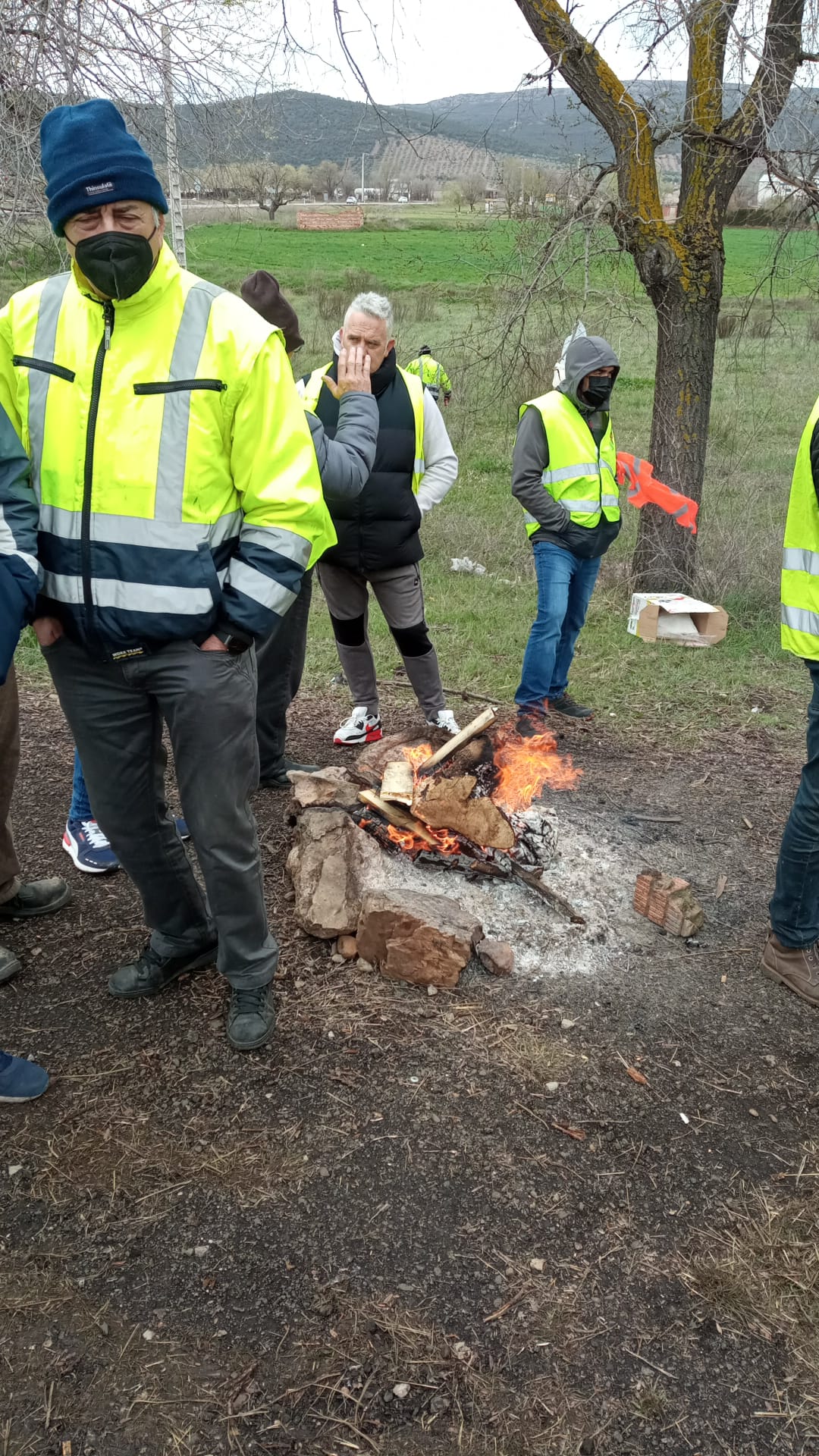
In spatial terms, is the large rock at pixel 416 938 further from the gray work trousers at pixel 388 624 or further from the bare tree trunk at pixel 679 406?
the bare tree trunk at pixel 679 406

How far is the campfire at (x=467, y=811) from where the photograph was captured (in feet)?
12.7

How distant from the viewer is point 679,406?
7.23 meters

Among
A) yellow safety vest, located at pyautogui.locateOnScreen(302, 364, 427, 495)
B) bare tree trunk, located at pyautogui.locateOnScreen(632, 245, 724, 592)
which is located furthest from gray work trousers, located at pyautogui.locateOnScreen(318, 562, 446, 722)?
bare tree trunk, located at pyautogui.locateOnScreen(632, 245, 724, 592)

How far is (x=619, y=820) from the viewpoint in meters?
4.52

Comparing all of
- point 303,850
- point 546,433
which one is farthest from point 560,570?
point 303,850

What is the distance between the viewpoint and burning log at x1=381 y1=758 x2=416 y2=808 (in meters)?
3.96

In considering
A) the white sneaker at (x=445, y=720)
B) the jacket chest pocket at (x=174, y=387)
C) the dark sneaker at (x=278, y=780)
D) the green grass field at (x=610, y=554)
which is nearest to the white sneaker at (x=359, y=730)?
the white sneaker at (x=445, y=720)

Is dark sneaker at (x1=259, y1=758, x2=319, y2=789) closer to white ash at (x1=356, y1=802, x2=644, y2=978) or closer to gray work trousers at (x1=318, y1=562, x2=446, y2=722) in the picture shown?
gray work trousers at (x1=318, y1=562, x2=446, y2=722)

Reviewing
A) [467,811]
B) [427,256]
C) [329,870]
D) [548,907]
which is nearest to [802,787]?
[548,907]

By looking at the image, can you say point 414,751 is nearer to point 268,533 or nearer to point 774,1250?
point 268,533

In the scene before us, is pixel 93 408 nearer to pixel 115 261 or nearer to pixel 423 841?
pixel 115 261

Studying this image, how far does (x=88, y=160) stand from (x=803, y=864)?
9.89 ft

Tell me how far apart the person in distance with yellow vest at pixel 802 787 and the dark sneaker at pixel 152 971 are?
2.03 meters

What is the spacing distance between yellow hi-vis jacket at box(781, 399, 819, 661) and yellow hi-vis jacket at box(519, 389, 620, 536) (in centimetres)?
216
